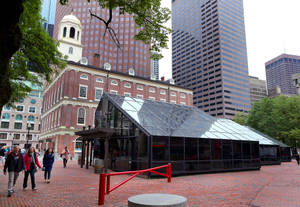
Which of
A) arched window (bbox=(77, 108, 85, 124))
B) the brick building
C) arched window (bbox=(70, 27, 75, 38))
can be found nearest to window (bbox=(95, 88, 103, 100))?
the brick building

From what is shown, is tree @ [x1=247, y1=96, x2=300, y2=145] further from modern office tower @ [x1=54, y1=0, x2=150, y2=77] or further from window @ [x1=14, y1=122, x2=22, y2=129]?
window @ [x1=14, y1=122, x2=22, y2=129]

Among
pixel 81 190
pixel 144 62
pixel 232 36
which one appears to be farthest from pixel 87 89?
pixel 232 36

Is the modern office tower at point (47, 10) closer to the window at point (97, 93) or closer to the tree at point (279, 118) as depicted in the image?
the window at point (97, 93)

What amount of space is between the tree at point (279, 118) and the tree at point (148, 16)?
115 ft

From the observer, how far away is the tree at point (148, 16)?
790 centimetres

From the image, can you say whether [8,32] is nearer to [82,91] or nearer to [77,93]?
[77,93]

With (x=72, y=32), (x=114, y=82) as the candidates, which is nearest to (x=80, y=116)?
(x=114, y=82)

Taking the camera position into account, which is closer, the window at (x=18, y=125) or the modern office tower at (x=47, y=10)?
the modern office tower at (x=47, y=10)

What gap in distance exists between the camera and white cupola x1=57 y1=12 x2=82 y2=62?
50.6 metres

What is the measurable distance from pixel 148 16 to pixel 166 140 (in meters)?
8.47

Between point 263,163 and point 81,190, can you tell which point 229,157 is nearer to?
point 263,163

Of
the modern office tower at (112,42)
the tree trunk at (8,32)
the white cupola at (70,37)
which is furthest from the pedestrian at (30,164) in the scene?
the modern office tower at (112,42)

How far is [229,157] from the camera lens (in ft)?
58.7

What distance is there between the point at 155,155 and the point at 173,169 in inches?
67.2
